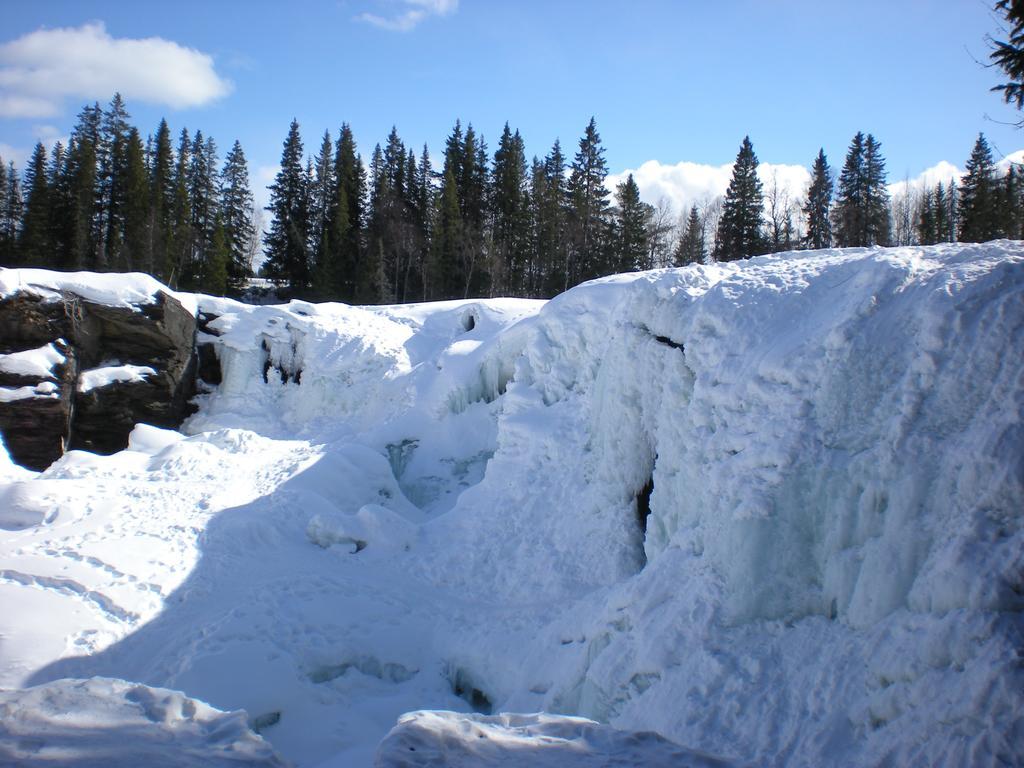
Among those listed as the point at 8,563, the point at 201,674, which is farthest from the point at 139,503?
the point at 201,674

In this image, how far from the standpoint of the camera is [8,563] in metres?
9.22

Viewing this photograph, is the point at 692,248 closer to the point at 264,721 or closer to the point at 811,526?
the point at 811,526

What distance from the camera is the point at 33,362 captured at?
1472 cm

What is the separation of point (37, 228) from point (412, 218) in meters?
19.7

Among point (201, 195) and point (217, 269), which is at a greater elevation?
point (201, 195)

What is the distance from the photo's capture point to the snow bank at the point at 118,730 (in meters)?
3.51

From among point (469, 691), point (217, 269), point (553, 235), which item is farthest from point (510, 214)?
point (469, 691)

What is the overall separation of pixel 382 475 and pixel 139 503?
4384 mm

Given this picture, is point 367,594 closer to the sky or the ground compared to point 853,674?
closer to the ground

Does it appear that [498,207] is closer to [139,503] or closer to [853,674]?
[139,503]

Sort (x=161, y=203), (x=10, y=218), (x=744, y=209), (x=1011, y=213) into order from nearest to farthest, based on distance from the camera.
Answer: (x=1011, y=213), (x=744, y=209), (x=161, y=203), (x=10, y=218)

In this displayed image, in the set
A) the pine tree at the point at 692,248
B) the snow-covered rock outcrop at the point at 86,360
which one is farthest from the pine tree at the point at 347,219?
the pine tree at the point at 692,248

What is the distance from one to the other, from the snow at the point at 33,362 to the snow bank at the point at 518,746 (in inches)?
582

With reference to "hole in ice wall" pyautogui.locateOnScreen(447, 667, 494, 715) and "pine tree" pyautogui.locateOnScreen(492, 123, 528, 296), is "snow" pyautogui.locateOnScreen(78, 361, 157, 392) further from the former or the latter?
"pine tree" pyautogui.locateOnScreen(492, 123, 528, 296)
